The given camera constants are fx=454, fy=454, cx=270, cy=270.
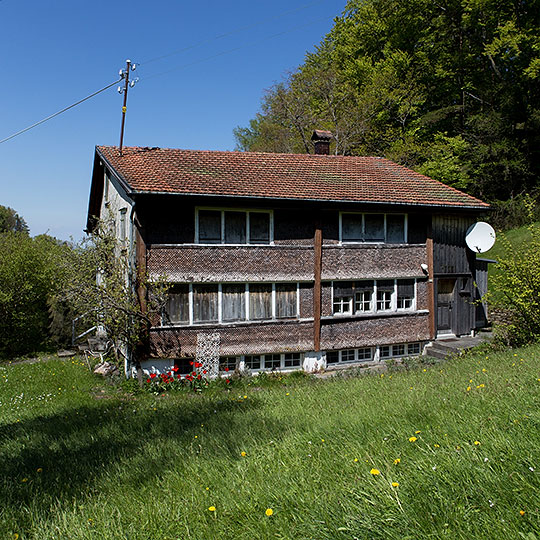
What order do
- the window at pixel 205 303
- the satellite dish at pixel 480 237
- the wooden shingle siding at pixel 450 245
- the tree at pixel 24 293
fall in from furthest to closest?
the tree at pixel 24 293, the wooden shingle siding at pixel 450 245, the satellite dish at pixel 480 237, the window at pixel 205 303

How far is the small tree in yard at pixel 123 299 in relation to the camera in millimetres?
13461

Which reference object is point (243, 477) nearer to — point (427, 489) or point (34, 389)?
point (427, 489)

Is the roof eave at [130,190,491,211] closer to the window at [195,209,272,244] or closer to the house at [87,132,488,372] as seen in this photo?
the house at [87,132,488,372]

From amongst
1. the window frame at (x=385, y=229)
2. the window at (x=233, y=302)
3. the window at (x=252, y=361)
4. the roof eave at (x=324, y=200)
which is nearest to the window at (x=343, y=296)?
the window frame at (x=385, y=229)

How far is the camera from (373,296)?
1639cm

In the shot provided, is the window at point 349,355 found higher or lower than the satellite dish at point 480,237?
lower

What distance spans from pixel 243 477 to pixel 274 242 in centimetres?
1083

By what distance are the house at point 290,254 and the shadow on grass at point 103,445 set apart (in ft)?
15.2

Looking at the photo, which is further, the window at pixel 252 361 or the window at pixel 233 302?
the window at pixel 252 361

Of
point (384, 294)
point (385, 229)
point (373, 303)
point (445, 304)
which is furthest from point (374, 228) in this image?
point (445, 304)

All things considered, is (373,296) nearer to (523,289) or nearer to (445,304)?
(445,304)

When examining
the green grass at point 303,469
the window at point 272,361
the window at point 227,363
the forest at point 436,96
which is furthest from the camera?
the forest at point 436,96

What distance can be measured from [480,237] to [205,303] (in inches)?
416

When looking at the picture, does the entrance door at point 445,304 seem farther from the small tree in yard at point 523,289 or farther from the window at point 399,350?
the small tree in yard at point 523,289
